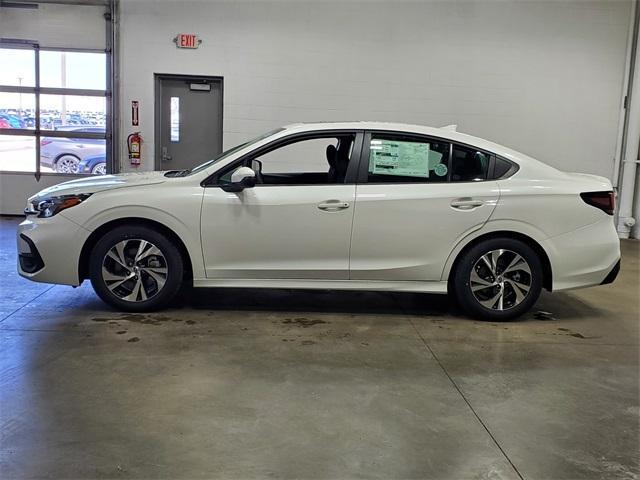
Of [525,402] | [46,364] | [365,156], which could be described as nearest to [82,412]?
→ [46,364]

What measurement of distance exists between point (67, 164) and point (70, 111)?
89cm

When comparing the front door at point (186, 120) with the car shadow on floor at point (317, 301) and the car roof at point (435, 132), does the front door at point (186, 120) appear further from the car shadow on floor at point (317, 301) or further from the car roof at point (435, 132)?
the car roof at point (435, 132)

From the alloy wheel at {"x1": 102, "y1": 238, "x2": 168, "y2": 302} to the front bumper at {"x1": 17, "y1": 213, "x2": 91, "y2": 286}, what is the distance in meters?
0.24

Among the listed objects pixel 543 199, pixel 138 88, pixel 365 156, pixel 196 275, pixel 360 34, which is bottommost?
pixel 196 275

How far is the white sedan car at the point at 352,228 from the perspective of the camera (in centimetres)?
454

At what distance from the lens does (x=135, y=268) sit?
458 cm

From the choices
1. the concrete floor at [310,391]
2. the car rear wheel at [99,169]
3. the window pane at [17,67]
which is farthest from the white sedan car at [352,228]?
the window pane at [17,67]

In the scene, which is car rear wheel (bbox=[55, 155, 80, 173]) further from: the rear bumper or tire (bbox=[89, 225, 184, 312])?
the rear bumper

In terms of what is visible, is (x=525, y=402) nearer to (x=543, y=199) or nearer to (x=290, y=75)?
(x=543, y=199)

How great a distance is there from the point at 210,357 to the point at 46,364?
3.24 feet

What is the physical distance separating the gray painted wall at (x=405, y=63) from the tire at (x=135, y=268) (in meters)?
5.28

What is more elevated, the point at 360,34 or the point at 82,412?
the point at 360,34

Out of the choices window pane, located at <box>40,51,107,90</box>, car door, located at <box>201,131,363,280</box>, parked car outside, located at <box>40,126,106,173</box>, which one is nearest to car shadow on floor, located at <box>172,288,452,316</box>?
car door, located at <box>201,131,363,280</box>

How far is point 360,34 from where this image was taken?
9523 millimetres
